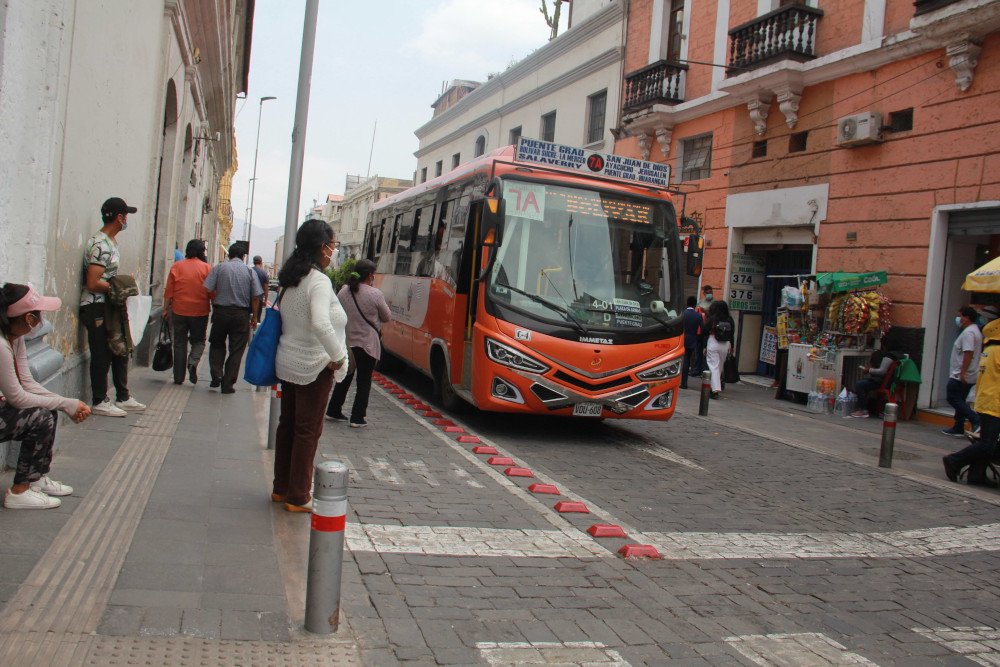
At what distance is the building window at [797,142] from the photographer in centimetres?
1612

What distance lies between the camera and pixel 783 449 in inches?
401

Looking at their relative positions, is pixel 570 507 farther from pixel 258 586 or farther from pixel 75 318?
pixel 75 318

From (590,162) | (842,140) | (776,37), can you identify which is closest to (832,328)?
(842,140)

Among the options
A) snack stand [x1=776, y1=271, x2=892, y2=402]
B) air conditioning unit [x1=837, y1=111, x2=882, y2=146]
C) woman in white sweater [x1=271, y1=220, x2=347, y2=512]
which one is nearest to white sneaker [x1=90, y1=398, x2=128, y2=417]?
woman in white sweater [x1=271, y1=220, x2=347, y2=512]

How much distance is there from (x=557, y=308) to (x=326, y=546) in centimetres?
568

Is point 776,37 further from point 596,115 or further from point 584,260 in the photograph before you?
point 584,260

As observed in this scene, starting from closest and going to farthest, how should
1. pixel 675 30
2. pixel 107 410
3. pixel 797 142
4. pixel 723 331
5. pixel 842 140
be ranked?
pixel 107 410
pixel 842 140
pixel 723 331
pixel 797 142
pixel 675 30

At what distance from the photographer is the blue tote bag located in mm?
5488

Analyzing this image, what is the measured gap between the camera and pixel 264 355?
5496 mm

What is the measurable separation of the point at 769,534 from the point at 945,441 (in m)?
6.83

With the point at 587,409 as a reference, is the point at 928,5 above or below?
above

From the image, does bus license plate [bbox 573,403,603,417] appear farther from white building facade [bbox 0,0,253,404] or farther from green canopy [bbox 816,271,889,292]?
green canopy [bbox 816,271,889,292]

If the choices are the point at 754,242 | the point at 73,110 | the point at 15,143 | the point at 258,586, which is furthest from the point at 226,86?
the point at 258,586

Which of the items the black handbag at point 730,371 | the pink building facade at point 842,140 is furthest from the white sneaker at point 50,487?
the black handbag at point 730,371
